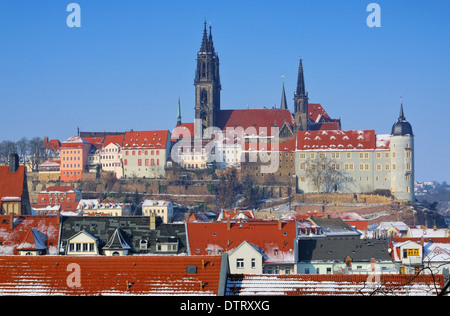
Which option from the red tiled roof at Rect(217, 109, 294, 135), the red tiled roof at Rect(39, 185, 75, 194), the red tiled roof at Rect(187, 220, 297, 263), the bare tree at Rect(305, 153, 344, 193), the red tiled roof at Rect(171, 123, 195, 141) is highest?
the red tiled roof at Rect(217, 109, 294, 135)

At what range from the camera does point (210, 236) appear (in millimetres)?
44125

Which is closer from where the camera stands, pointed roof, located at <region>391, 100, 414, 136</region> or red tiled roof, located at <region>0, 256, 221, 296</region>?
red tiled roof, located at <region>0, 256, 221, 296</region>

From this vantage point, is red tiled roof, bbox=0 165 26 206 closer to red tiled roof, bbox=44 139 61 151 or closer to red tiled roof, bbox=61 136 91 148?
red tiled roof, bbox=61 136 91 148

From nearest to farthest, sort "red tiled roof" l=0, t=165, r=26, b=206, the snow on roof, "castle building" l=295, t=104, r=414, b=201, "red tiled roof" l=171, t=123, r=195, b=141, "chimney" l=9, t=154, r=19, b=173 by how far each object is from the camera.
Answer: "chimney" l=9, t=154, r=19, b=173
"red tiled roof" l=0, t=165, r=26, b=206
the snow on roof
"castle building" l=295, t=104, r=414, b=201
"red tiled roof" l=171, t=123, r=195, b=141

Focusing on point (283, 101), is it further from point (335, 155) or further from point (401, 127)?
point (401, 127)

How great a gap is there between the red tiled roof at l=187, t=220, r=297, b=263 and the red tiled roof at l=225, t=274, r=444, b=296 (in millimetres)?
21419

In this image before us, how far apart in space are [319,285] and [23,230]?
2374 cm

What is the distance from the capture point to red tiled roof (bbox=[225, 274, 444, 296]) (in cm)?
2009

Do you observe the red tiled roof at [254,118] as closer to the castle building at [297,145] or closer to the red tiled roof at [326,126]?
the castle building at [297,145]

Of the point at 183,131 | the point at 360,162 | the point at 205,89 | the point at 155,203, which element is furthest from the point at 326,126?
the point at 155,203

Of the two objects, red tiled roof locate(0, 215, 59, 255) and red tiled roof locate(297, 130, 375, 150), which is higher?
red tiled roof locate(297, 130, 375, 150)

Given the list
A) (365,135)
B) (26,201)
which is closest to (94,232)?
(26,201)

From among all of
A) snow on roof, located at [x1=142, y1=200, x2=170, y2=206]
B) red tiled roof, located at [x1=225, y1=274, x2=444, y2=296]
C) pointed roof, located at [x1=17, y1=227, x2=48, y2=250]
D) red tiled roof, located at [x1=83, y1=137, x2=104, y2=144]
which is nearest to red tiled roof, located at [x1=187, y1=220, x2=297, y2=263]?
pointed roof, located at [x1=17, y1=227, x2=48, y2=250]

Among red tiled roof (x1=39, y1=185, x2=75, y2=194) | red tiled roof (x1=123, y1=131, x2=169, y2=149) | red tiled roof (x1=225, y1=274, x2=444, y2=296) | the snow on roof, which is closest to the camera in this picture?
red tiled roof (x1=225, y1=274, x2=444, y2=296)
